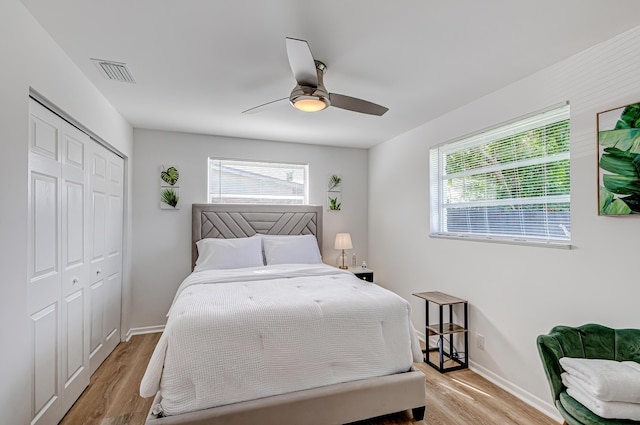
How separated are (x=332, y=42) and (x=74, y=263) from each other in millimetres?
2434

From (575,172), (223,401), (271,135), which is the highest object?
(271,135)

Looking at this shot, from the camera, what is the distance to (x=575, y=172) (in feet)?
7.07

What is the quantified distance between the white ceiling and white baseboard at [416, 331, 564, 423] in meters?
2.43

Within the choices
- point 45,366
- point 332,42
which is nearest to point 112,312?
point 45,366

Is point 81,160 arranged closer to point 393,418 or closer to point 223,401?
point 223,401

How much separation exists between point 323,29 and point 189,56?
974mm

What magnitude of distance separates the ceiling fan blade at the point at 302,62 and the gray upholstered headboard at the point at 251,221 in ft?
8.11

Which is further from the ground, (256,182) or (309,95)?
(309,95)

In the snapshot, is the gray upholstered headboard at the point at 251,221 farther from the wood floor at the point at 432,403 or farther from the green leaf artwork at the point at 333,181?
the wood floor at the point at 432,403

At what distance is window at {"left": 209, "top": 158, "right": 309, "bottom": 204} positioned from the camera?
4.27 metres

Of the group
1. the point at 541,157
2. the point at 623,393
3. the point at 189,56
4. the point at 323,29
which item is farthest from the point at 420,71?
the point at 623,393

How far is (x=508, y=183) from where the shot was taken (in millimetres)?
2727

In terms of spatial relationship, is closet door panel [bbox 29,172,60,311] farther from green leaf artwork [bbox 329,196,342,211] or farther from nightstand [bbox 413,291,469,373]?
green leaf artwork [bbox 329,196,342,211]

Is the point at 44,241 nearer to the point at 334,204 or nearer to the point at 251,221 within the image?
the point at 251,221
